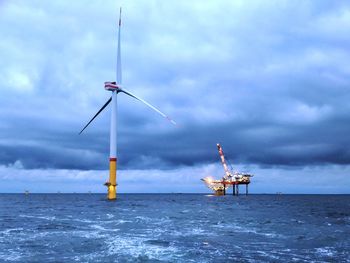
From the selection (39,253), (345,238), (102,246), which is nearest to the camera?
(39,253)

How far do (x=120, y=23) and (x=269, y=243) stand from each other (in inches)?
5381

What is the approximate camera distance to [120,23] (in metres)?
167

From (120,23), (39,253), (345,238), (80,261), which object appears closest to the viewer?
(80,261)

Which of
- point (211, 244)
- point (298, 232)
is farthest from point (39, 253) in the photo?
point (298, 232)

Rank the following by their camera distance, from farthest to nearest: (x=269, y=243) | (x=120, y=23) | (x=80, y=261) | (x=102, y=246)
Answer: (x=120, y=23) < (x=269, y=243) < (x=102, y=246) < (x=80, y=261)

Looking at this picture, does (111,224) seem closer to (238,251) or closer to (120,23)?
(238,251)

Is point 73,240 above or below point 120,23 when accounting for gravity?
below

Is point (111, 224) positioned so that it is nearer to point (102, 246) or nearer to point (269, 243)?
point (102, 246)

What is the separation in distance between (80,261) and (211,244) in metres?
17.4

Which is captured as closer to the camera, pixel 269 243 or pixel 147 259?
pixel 147 259

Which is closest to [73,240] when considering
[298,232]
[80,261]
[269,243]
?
[80,261]

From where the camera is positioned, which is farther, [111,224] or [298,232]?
[111,224]

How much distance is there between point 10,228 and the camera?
64812mm

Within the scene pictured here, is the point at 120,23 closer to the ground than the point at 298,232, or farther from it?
farther from it
